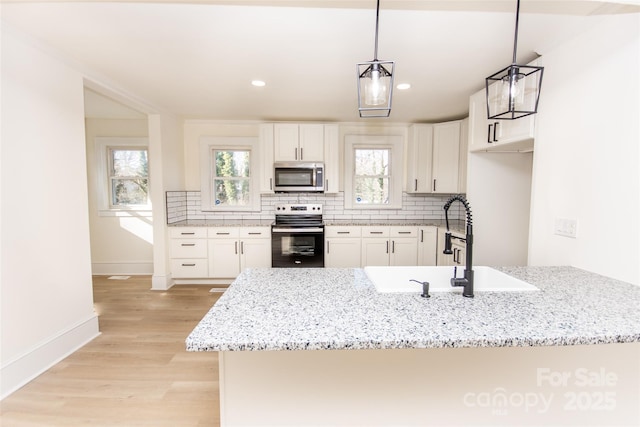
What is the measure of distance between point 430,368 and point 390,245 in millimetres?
2879

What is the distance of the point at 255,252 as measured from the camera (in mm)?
3984

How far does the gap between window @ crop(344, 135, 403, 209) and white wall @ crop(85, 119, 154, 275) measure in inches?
118

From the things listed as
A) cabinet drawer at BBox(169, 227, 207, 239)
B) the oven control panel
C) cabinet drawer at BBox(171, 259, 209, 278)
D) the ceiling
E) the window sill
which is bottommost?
cabinet drawer at BBox(171, 259, 209, 278)

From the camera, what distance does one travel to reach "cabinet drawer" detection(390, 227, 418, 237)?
13.1 ft

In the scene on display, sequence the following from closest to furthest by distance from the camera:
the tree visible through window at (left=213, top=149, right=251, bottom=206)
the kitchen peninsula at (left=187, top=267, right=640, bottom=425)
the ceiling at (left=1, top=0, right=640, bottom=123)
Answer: the kitchen peninsula at (left=187, top=267, right=640, bottom=425)
the ceiling at (left=1, top=0, right=640, bottom=123)
the tree visible through window at (left=213, top=149, right=251, bottom=206)

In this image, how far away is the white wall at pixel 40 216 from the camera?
1.87 m

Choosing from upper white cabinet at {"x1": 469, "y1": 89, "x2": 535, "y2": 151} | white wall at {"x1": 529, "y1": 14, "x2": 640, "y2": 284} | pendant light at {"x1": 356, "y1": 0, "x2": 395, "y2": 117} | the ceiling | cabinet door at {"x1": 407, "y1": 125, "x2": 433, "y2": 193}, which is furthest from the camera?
cabinet door at {"x1": 407, "y1": 125, "x2": 433, "y2": 193}

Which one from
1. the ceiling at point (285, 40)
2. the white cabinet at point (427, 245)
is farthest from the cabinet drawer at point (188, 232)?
the white cabinet at point (427, 245)

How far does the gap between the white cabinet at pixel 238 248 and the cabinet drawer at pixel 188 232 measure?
96mm

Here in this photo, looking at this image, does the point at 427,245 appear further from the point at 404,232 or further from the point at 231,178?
the point at 231,178

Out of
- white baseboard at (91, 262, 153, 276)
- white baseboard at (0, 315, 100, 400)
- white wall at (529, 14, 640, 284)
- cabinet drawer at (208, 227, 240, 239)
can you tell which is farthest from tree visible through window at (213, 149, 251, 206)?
white wall at (529, 14, 640, 284)

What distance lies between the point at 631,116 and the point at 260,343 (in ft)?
6.58

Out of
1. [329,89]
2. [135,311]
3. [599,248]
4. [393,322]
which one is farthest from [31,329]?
[599,248]

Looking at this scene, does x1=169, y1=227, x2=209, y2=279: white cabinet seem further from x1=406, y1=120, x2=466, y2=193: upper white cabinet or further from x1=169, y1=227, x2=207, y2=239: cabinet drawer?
x1=406, y1=120, x2=466, y2=193: upper white cabinet
